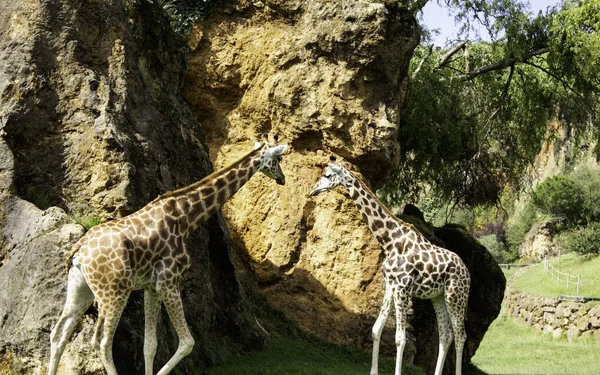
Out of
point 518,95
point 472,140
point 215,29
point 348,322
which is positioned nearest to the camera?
point 348,322

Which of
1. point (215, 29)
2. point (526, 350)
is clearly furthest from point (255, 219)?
point (526, 350)

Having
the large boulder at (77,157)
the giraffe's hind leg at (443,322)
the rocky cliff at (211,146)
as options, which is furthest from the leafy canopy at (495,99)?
the large boulder at (77,157)

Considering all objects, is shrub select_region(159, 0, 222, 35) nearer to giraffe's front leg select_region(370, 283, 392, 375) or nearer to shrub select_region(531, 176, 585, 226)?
giraffe's front leg select_region(370, 283, 392, 375)

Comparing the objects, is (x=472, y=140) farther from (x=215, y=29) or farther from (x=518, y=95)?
(x=215, y=29)

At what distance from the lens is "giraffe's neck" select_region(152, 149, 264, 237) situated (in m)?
11.4

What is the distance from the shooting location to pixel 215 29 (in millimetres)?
19656

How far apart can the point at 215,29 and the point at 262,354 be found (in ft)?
26.2

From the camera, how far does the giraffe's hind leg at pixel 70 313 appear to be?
34.0 ft

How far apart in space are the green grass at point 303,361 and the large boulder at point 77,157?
58 centimetres

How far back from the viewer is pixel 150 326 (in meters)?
11.1

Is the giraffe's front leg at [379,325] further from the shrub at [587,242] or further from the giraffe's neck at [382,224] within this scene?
the shrub at [587,242]

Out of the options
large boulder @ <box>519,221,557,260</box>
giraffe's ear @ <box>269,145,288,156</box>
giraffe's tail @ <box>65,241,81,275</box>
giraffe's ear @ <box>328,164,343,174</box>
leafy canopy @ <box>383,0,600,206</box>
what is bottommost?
large boulder @ <box>519,221,557,260</box>

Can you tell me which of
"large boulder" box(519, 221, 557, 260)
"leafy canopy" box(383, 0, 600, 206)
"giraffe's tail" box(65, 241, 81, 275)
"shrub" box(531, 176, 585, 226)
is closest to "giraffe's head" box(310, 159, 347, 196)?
"giraffe's tail" box(65, 241, 81, 275)

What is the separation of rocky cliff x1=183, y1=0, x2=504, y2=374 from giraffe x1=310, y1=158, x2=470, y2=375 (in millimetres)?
3527
